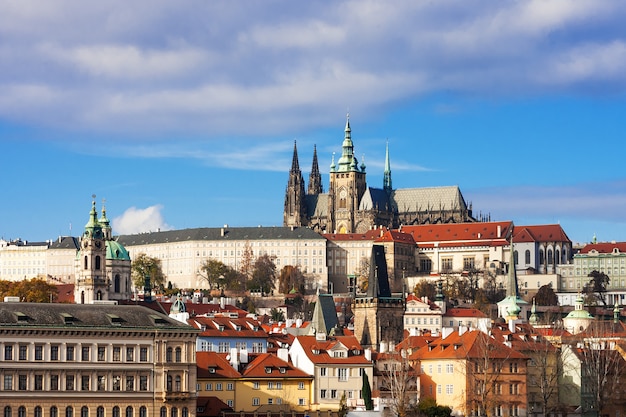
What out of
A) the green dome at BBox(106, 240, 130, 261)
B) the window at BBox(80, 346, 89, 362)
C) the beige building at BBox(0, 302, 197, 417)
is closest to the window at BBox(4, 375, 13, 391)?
the beige building at BBox(0, 302, 197, 417)

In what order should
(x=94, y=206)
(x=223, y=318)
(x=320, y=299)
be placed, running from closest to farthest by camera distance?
(x=223, y=318)
(x=320, y=299)
(x=94, y=206)

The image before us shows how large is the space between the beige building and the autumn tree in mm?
80610

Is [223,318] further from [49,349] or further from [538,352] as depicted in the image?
[49,349]

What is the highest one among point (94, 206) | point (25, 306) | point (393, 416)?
point (94, 206)

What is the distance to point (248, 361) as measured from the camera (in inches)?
3794

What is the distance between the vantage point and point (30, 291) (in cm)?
17512

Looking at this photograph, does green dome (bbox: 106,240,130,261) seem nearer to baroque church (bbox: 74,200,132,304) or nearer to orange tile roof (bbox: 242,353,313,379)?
baroque church (bbox: 74,200,132,304)

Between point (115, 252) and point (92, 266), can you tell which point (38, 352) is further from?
point (115, 252)

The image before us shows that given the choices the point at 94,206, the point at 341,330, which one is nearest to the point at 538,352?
the point at 341,330

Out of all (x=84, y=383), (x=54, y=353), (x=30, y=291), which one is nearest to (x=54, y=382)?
(x=54, y=353)

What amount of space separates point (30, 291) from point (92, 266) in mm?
21857

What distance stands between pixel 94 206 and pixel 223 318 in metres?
46.7

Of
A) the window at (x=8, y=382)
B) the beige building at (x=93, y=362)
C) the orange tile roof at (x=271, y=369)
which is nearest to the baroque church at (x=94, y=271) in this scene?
the orange tile roof at (x=271, y=369)

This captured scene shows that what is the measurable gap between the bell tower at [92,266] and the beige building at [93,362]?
218 feet
